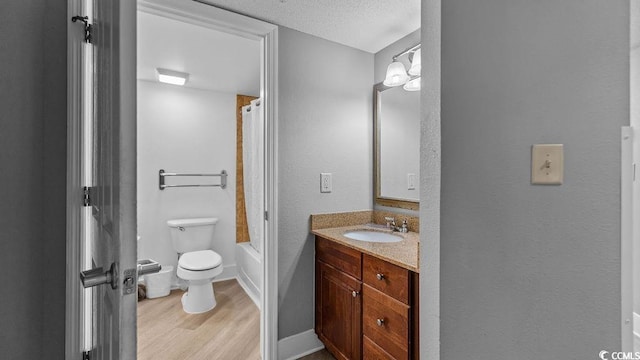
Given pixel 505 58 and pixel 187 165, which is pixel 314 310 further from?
pixel 187 165

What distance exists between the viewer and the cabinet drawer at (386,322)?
1.36 metres

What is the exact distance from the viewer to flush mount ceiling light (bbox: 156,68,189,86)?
2.79 metres

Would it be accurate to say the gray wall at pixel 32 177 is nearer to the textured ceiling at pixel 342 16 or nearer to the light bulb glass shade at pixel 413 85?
the textured ceiling at pixel 342 16

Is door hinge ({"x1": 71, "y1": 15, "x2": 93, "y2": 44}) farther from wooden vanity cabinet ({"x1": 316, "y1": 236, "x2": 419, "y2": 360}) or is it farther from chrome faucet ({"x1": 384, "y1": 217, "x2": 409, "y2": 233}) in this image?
chrome faucet ({"x1": 384, "y1": 217, "x2": 409, "y2": 233})

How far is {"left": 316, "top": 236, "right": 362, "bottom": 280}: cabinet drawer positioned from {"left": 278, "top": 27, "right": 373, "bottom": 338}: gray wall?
0.11 metres

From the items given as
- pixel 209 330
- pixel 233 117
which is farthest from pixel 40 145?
pixel 233 117

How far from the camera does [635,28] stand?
72 centimetres

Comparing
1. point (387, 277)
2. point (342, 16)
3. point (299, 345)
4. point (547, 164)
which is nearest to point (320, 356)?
point (299, 345)

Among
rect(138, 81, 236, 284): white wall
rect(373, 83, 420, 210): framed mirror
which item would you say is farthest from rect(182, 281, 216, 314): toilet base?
rect(373, 83, 420, 210): framed mirror

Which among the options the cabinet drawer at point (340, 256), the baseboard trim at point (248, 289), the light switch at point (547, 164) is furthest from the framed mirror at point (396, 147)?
the baseboard trim at point (248, 289)

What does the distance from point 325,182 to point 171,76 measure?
1.93m

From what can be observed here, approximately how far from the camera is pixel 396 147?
219 cm

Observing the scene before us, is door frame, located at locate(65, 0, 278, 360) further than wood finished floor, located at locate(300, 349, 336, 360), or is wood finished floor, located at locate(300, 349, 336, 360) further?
wood finished floor, located at locate(300, 349, 336, 360)

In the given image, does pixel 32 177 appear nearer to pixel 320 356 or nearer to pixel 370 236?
pixel 370 236
